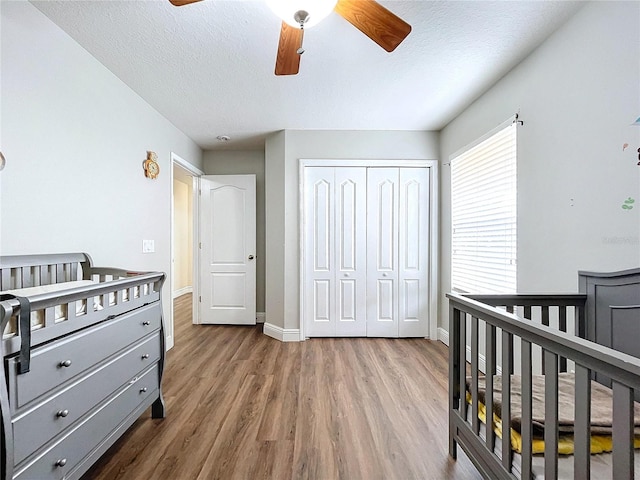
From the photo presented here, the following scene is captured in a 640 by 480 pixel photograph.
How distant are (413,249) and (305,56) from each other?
7.48 feet

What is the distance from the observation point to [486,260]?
2.57 meters

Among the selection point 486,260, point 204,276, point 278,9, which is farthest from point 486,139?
point 204,276

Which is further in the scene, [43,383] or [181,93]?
[181,93]

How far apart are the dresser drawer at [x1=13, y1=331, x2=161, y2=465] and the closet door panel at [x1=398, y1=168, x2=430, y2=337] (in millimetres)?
2627

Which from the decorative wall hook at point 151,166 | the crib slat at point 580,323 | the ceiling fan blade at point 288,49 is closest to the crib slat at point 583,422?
the crib slat at point 580,323

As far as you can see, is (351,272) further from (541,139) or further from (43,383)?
(43,383)

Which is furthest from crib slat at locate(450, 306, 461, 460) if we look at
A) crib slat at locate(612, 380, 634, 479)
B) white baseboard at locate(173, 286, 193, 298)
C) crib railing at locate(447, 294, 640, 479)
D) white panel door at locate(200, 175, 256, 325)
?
white baseboard at locate(173, 286, 193, 298)

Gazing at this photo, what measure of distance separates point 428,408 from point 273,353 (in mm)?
1553

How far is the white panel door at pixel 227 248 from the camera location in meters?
4.01

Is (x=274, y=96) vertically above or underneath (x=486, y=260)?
above

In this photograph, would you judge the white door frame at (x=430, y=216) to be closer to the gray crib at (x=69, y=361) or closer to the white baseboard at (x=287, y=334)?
the white baseboard at (x=287, y=334)

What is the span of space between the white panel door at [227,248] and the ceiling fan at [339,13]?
104 inches

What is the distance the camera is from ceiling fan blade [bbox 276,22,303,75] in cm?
141

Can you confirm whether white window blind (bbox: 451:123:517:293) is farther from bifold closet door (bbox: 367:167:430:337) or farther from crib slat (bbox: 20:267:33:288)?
crib slat (bbox: 20:267:33:288)
